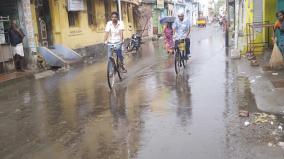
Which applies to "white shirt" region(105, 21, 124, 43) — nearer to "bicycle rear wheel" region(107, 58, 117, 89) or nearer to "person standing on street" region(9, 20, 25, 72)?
"bicycle rear wheel" region(107, 58, 117, 89)

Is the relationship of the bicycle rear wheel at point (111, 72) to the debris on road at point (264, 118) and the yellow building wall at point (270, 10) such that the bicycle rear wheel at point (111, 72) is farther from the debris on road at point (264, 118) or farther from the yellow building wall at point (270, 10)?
the yellow building wall at point (270, 10)

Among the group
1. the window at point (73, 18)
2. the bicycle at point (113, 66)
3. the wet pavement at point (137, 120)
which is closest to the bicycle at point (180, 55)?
the wet pavement at point (137, 120)

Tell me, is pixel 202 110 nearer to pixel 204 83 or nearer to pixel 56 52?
pixel 204 83

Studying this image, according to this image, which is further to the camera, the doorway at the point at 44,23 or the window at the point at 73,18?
the window at the point at 73,18

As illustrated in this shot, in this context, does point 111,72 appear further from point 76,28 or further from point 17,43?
point 76,28

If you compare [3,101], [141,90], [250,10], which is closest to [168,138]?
[141,90]

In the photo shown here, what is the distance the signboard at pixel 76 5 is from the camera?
2165cm

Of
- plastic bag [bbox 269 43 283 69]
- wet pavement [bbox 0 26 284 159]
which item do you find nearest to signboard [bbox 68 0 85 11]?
wet pavement [bbox 0 26 284 159]

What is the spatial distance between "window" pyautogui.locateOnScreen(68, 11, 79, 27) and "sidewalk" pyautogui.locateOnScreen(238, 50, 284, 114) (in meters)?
11.9

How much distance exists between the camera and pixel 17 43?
15367 millimetres

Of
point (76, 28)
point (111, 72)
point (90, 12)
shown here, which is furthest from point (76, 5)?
point (111, 72)

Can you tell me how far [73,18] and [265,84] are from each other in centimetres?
1578

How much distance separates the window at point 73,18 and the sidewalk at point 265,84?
39.2 feet

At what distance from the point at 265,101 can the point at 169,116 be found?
1.96m
